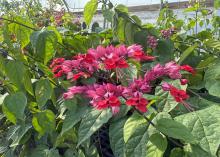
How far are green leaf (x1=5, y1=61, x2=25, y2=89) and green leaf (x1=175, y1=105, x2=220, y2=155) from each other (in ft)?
1.33

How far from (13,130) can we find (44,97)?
210 mm

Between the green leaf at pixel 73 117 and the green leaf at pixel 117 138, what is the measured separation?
72mm

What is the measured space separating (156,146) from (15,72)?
407 millimetres

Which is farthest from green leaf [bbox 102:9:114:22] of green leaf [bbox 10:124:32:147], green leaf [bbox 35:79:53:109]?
green leaf [bbox 10:124:32:147]

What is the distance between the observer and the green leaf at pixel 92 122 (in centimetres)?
74

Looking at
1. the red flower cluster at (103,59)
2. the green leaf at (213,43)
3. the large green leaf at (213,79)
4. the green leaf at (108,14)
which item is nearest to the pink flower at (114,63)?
the red flower cluster at (103,59)

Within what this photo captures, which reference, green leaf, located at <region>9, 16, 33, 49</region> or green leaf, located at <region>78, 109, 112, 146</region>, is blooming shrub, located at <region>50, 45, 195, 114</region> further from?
green leaf, located at <region>9, 16, 33, 49</region>

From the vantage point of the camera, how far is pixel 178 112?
801 mm

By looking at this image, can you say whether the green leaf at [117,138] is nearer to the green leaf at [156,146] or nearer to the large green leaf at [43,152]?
the green leaf at [156,146]

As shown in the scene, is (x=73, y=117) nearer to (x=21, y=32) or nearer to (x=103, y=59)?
(x=103, y=59)

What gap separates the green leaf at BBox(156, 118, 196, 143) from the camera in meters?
0.66

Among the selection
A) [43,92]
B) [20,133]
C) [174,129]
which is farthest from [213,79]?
[20,133]

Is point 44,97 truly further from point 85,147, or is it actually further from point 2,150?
point 2,150

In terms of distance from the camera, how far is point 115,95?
2.20ft
